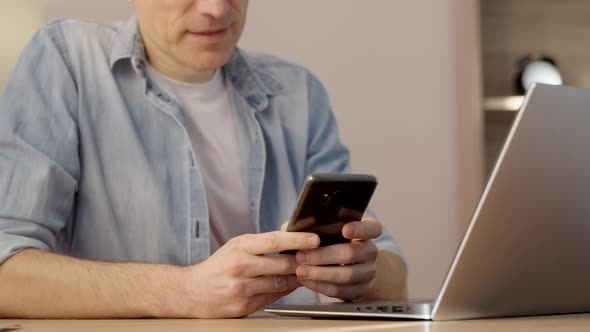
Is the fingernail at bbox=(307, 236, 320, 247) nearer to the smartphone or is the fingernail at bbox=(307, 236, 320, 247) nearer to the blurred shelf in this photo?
the smartphone

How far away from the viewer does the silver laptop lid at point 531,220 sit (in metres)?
0.87

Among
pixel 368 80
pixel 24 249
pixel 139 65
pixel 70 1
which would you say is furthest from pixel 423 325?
pixel 368 80

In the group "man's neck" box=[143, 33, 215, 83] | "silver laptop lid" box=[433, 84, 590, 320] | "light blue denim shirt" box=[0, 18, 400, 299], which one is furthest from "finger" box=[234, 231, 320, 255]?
"man's neck" box=[143, 33, 215, 83]

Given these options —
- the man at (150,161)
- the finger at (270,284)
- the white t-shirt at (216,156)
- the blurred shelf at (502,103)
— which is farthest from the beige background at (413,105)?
the finger at (270,284)

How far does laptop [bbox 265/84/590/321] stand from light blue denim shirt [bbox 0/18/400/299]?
0.80m

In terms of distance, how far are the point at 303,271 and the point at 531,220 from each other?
17.1 inches

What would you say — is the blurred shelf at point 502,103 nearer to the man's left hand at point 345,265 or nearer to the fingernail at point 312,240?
the man's left hand at point 345,265

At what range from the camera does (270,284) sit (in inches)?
50.0

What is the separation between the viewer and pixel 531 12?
335 centimetres

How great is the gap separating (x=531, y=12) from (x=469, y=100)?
0.46m

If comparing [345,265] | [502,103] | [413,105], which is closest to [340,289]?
[345,265]

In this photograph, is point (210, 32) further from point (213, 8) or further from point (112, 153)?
point (112, 153)

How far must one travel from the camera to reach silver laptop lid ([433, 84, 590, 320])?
0.87 m

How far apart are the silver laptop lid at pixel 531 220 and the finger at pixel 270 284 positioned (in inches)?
14.5
